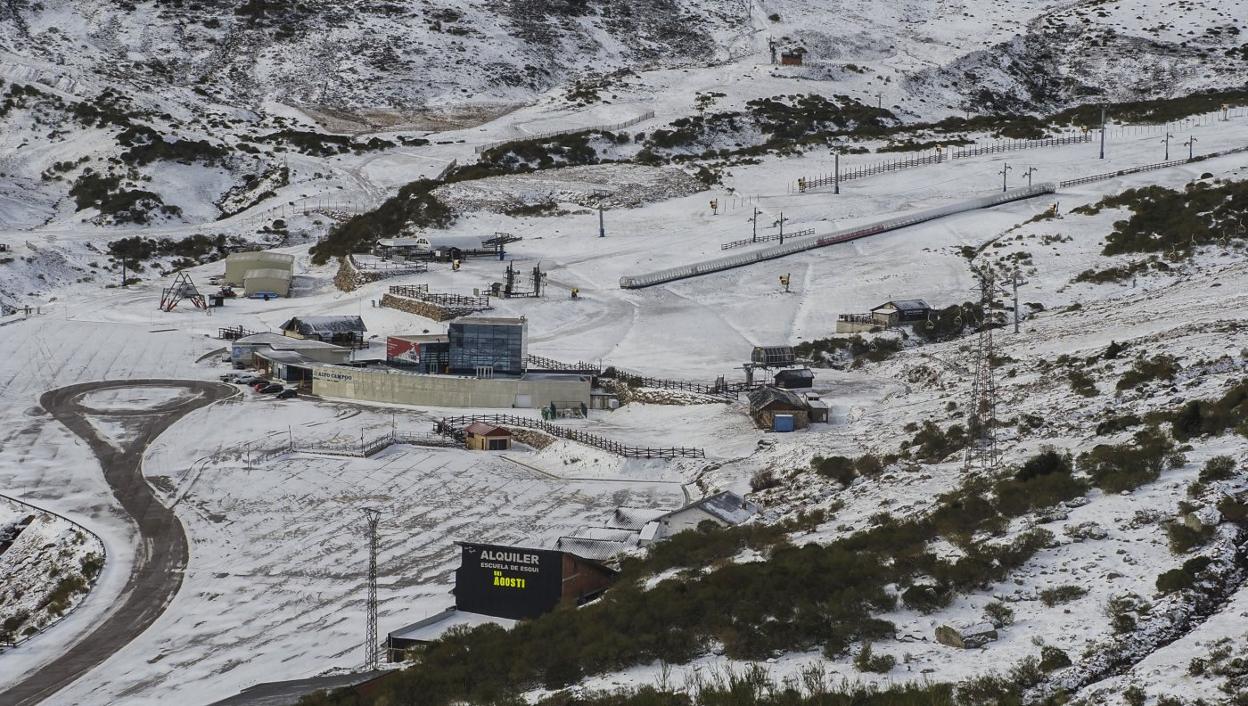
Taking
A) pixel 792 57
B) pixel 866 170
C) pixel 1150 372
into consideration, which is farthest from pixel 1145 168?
pixel 1150 372

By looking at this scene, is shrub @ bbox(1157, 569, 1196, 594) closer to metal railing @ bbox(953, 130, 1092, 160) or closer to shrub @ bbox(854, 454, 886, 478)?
shrub @ bbox(854, 454, 886, 478)

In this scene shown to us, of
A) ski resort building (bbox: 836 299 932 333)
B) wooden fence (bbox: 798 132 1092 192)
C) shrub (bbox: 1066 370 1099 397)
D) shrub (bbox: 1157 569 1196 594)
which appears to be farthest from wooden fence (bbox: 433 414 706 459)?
wooden fence (bbox: 798 132 1092 192)

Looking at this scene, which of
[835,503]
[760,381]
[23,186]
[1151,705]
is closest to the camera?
[1151,705]

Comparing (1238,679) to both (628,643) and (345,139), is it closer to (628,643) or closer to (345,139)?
(628,643)

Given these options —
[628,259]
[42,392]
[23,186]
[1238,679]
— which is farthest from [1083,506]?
[23,186]

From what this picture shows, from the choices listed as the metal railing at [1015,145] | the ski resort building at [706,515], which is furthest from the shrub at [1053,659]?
the metal railing at [1015,145]

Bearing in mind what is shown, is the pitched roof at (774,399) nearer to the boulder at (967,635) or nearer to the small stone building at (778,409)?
the small stone building at (778,409)
